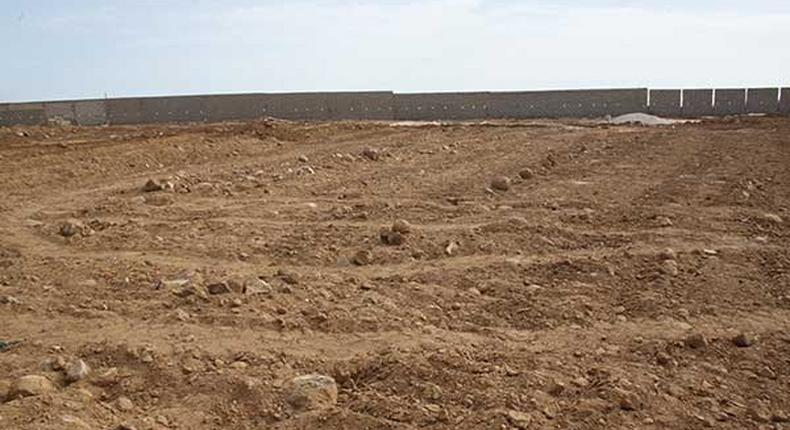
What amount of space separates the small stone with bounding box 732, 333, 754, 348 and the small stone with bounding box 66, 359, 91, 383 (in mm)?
3094

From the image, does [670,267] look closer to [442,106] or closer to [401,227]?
[401,227]

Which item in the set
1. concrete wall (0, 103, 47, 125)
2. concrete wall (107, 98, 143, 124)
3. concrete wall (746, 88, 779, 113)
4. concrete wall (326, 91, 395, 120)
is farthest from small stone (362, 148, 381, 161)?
concrete wall (746, 88, 779, 113)

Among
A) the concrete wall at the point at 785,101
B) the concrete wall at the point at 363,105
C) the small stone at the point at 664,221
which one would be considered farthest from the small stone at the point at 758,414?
the concrete wall at the point at 785,101

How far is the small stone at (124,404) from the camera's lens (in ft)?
10.8

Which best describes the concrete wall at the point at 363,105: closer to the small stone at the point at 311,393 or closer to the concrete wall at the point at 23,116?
the concrete wall at the point at 23,116

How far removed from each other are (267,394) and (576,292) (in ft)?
6.92

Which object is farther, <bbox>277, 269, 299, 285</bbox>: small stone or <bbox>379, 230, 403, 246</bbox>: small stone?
<bbox>379, 230, 403, 246</bbox>: small stone

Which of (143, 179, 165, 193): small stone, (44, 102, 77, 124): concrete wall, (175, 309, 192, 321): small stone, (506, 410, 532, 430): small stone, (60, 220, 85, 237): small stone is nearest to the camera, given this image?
(506, 410, 532, 430): small stone

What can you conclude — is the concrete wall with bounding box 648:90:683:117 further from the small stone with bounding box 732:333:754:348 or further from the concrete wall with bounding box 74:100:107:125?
the small stone with bounding box 732:333:754:348

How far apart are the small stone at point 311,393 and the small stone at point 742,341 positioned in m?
2.00

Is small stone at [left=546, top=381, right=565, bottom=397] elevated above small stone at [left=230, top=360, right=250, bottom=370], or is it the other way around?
small stone at [left=230, top=360, right=250, bottom=370]

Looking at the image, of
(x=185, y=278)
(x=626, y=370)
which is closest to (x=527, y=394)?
(x=626, y=370)

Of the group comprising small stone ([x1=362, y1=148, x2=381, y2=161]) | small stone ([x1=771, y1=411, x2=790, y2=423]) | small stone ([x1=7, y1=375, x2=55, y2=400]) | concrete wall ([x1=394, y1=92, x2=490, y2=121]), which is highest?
concrete wall ([x1=394, y1=92, x2=490, y2=121])

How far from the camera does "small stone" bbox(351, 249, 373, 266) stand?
→ 17.5 feet
